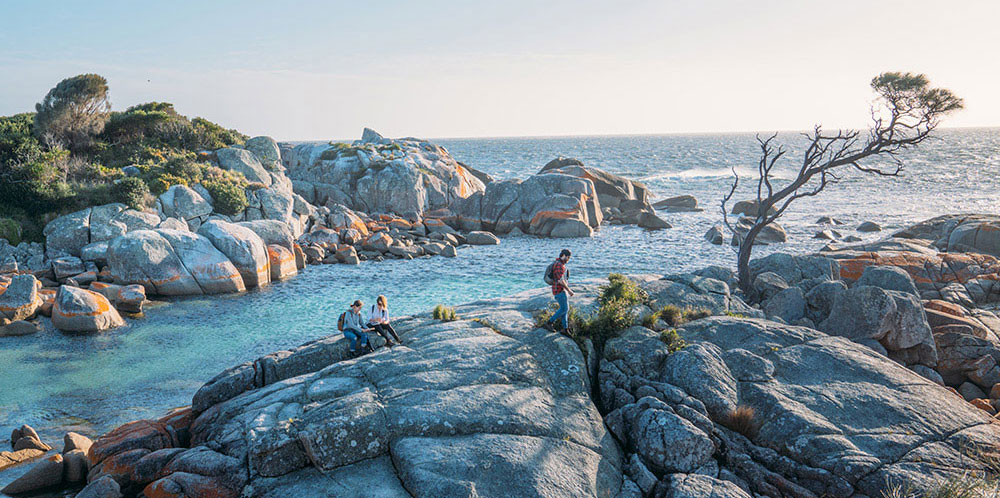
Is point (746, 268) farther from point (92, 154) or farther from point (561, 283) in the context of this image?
point (92, 154)

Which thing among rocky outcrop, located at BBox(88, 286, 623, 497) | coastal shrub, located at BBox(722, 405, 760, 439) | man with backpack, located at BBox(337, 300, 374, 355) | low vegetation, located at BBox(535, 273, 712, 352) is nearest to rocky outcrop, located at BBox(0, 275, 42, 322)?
rocky outcrop, located at BBox(88, 286, 623, 497)

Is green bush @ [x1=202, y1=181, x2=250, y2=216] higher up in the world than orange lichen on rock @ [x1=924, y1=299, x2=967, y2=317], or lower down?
higher up

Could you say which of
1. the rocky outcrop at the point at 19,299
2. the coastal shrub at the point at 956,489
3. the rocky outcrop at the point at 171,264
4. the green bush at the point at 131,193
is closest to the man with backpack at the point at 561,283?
the coastal shrub at the point at 956,489

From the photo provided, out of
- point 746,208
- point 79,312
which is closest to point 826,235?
point 746,208

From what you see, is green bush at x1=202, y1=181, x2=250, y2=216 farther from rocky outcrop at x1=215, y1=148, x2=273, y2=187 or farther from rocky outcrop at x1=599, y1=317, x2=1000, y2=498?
rocky outcrop at x1=599, y1=317, x2=1000, y2=498

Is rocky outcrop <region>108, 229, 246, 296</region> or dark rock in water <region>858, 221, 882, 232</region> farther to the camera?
dark rock in water <region>858, 221, 882, 232</region>

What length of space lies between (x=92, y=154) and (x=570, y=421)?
50895 millimetres

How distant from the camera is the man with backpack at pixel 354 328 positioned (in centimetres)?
1592

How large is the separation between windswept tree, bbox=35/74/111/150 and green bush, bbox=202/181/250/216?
47.4ft

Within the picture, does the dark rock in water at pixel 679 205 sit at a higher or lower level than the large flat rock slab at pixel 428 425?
lower

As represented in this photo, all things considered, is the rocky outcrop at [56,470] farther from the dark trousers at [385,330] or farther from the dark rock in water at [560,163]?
the dark rock in water at [560,163]

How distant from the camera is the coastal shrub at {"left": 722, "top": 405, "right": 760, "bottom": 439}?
1216cm

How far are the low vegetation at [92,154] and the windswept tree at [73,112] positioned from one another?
0.07 meters

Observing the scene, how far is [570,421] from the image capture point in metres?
12.1
